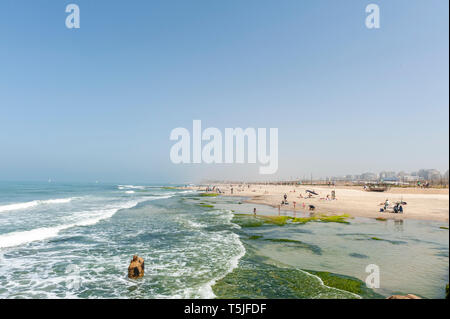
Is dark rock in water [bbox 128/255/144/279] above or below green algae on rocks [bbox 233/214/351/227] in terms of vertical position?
above

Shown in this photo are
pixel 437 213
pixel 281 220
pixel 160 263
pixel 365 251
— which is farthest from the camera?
pixel 437 213

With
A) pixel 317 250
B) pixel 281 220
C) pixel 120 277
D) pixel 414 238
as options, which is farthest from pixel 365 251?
pixel 120 277

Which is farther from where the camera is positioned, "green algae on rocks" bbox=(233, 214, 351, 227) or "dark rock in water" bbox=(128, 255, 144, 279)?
"green algae on rocks" bbox=(233, 214, 351, 227)

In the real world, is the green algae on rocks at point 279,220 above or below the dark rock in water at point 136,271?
below

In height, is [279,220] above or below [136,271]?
below

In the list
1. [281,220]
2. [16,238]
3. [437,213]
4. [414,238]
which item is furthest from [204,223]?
[437,213]

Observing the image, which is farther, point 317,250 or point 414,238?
point 414,238

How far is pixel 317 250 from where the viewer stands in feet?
61.3

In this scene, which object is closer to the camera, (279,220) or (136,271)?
(136,271)

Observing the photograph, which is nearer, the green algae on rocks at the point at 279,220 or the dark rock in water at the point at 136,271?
the dark rock in water at the point at 136,271
